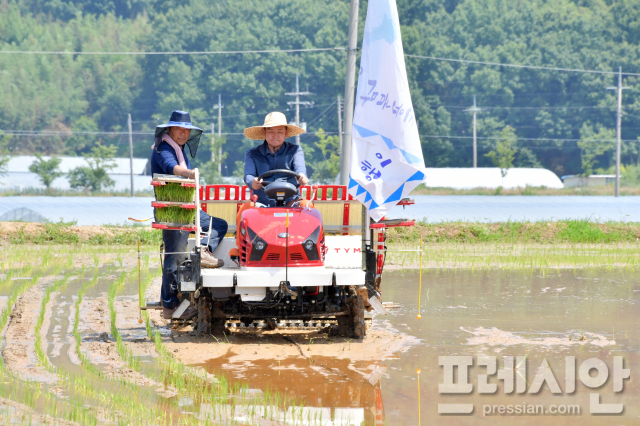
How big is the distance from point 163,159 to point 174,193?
0.67m

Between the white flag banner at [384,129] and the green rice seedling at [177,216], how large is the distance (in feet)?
5.51

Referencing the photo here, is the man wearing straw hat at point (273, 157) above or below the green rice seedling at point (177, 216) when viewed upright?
above

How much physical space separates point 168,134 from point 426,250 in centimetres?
1019

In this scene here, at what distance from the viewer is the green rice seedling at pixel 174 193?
795 centimetres

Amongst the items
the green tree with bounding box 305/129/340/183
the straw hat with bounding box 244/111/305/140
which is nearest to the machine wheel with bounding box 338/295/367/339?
the straw hat with bounding box 244/111/305/140

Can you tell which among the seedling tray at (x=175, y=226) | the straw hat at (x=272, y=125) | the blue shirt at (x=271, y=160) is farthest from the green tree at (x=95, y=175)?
the seedling tray at (x=175, y=226)

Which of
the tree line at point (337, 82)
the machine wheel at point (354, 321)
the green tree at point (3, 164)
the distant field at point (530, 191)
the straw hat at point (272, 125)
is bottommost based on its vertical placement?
the machine wheel at point (354, 321)

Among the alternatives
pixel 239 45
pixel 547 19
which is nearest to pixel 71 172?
pixel 239 45

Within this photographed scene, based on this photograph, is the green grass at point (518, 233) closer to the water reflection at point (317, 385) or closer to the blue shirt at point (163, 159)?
the blue shirt at point (163, 159)

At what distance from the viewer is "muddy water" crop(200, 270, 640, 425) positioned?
575 cm

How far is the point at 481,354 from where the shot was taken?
7.49 metres

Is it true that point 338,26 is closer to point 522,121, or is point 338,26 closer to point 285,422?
point 522,121

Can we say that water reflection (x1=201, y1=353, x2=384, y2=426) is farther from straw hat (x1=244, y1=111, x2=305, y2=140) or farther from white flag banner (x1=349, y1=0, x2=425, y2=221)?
straw hat (x1=244, y1=111, x2=305, y2=140)

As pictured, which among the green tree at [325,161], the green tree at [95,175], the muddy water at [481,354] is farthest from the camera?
the green tree at [95,175]
